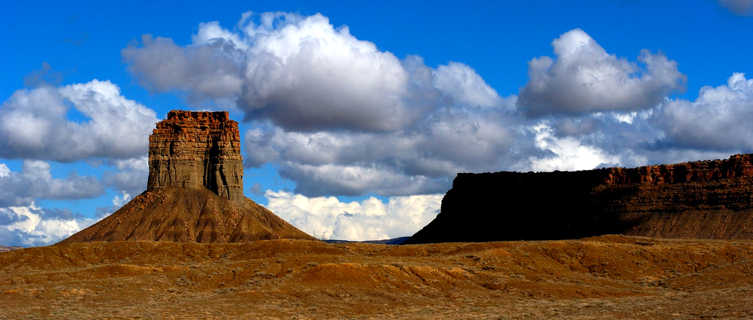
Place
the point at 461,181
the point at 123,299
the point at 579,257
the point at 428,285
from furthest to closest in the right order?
the point at 461,181, the point at 579,257, the point at 428,285, the point at 123,299

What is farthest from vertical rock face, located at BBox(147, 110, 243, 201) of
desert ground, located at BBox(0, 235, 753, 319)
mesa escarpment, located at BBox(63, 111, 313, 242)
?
desert ground, located at BBox(0, 235, 753, 319)

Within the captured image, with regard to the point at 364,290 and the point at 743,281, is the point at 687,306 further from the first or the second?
the point at 364,290

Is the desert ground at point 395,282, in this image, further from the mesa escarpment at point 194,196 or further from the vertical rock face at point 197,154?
the vertical rock face at point 197,154

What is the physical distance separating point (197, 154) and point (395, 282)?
8647cm

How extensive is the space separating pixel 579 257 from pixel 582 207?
6806 cm

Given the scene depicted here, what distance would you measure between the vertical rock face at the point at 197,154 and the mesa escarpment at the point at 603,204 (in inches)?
1453

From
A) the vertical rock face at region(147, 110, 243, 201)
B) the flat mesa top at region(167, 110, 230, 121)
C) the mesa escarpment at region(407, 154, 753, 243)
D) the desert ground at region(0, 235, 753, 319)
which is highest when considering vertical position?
the flat mesa top at region(167, 110, 230, 121)

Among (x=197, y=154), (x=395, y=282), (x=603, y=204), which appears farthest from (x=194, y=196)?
(x=395, y=282)

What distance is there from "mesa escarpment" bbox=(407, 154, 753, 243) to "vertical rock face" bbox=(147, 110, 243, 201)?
36.9 metres

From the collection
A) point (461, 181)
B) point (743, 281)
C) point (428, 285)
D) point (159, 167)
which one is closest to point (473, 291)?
point (428, 285)

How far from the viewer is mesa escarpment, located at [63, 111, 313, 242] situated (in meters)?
113

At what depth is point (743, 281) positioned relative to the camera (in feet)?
173

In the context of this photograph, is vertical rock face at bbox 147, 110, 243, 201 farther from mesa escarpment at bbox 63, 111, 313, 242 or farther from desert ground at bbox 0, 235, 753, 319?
desert ground at bbox 0, 235, 753, 319

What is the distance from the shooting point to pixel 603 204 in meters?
121
